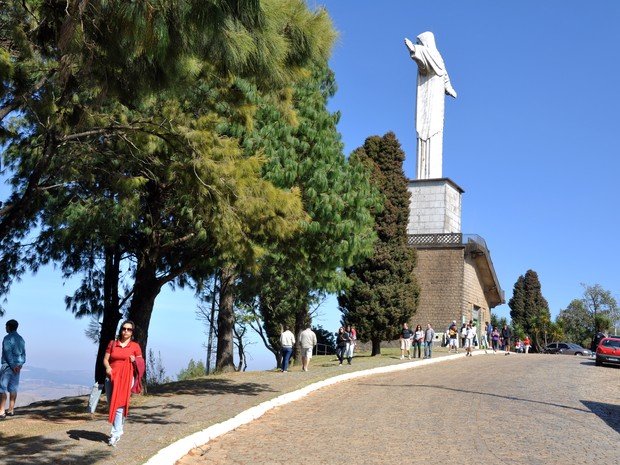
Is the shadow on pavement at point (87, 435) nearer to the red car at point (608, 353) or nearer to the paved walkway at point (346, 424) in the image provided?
the paved walkway at point (346, 424)

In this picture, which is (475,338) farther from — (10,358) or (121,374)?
(121,374)

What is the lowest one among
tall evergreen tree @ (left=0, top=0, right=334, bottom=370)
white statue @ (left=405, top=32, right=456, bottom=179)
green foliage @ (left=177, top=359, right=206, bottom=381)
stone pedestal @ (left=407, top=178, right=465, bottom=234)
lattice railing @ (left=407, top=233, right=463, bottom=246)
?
green foliage @ (left=177, top=359, right=206, bottom=381)

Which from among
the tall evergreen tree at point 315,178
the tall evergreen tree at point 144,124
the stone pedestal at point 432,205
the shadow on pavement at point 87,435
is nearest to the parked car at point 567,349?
the stone pedestal at point 432,205

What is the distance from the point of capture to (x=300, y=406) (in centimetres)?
1413

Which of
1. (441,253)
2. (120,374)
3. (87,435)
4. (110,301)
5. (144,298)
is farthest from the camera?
(441,253)

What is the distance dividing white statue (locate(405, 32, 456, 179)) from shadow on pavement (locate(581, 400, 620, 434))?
2796 cm

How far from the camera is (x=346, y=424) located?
38.4 ft

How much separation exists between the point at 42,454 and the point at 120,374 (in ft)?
4.15

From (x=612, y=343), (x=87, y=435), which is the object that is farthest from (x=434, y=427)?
(x=612, y=343)

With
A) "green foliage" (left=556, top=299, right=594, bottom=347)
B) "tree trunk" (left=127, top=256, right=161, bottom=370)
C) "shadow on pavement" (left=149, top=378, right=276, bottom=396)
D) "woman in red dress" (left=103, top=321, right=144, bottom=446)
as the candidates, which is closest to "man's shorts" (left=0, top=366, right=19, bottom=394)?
"woman in red dress" (left=103, top=321, right=144, bottom=446)

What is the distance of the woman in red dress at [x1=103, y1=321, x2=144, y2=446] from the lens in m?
8.89

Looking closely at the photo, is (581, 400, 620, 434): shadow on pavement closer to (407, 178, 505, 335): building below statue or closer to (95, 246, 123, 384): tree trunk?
(95, 246, 123, 384): tree trunk

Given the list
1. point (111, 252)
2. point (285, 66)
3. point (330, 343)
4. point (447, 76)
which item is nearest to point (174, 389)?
point (111, 252)

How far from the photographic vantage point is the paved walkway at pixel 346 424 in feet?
29.6
